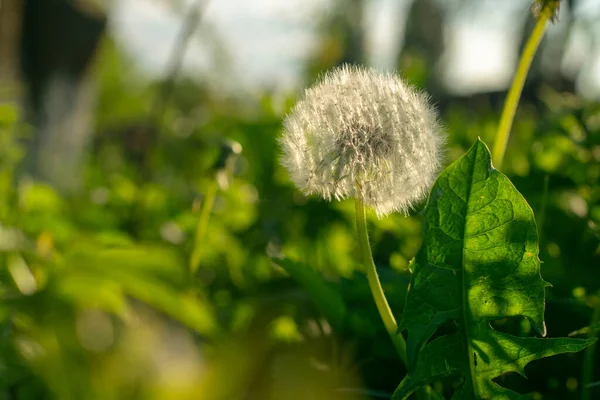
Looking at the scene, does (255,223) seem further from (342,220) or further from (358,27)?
(358,27)

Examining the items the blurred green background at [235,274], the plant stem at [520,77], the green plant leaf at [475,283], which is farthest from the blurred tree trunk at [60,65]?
the green plant leaf at [475,283]

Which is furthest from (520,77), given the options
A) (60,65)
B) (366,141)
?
(60,65)

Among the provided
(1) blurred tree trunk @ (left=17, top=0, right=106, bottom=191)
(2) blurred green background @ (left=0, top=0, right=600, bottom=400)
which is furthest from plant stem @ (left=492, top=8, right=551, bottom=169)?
(1) blurred tree trunk @ (left=17, top=0, right=106, bottom=191)

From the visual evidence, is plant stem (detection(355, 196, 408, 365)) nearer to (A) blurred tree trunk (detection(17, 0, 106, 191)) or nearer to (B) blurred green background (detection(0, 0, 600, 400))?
(B) blurred green background (detection(0, 0, 600, 400))

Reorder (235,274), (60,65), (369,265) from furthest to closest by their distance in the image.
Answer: (60,65) → (235,274) → (369,265)

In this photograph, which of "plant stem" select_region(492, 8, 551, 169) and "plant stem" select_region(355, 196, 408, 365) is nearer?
"plant stem" select_region(355, 196, 408, 365)

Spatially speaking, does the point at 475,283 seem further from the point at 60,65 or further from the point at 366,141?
the point at 60,65
